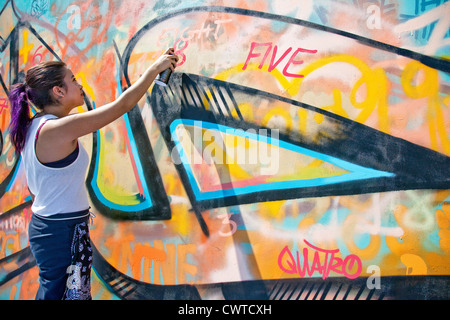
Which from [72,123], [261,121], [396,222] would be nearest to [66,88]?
[72,123]

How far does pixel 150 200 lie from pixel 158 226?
19 centimetres

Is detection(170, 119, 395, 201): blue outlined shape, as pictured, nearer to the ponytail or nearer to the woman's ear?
the woman's ear

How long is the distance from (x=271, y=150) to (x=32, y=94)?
1403 millimetres

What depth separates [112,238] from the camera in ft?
9.37

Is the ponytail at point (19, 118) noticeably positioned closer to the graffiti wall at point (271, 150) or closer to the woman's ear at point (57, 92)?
the woman's ear at point (57, 92)

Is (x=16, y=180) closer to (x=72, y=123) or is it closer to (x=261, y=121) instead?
(x=72, y=123)

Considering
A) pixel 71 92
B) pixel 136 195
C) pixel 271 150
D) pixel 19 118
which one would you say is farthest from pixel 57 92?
pixel 271 150

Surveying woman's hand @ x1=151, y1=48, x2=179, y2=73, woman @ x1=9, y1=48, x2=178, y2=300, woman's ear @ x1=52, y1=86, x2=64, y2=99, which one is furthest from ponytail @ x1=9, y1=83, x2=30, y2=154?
woman's hand @ x1=151, y1=48, x2=179, y2=73

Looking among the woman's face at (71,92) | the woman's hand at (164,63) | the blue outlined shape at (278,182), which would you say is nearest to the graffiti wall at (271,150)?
the blue outlined shape at (278,182)

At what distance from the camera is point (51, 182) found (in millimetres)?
1923

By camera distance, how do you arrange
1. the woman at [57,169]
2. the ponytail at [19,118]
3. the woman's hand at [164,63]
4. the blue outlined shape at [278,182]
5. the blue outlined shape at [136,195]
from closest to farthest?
the woman at [57,169] < the ponytail at [19,118] < the woman's hand at [164,63] < the blue outlined shape at [278,182] < the blue outlined shape at [136,195]

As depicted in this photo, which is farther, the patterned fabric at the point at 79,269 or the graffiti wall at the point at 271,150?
the graffiti wall at the point at 271,150

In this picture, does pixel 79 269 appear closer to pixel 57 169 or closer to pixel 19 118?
pixel 57 169

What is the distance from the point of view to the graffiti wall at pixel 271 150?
221 cm
